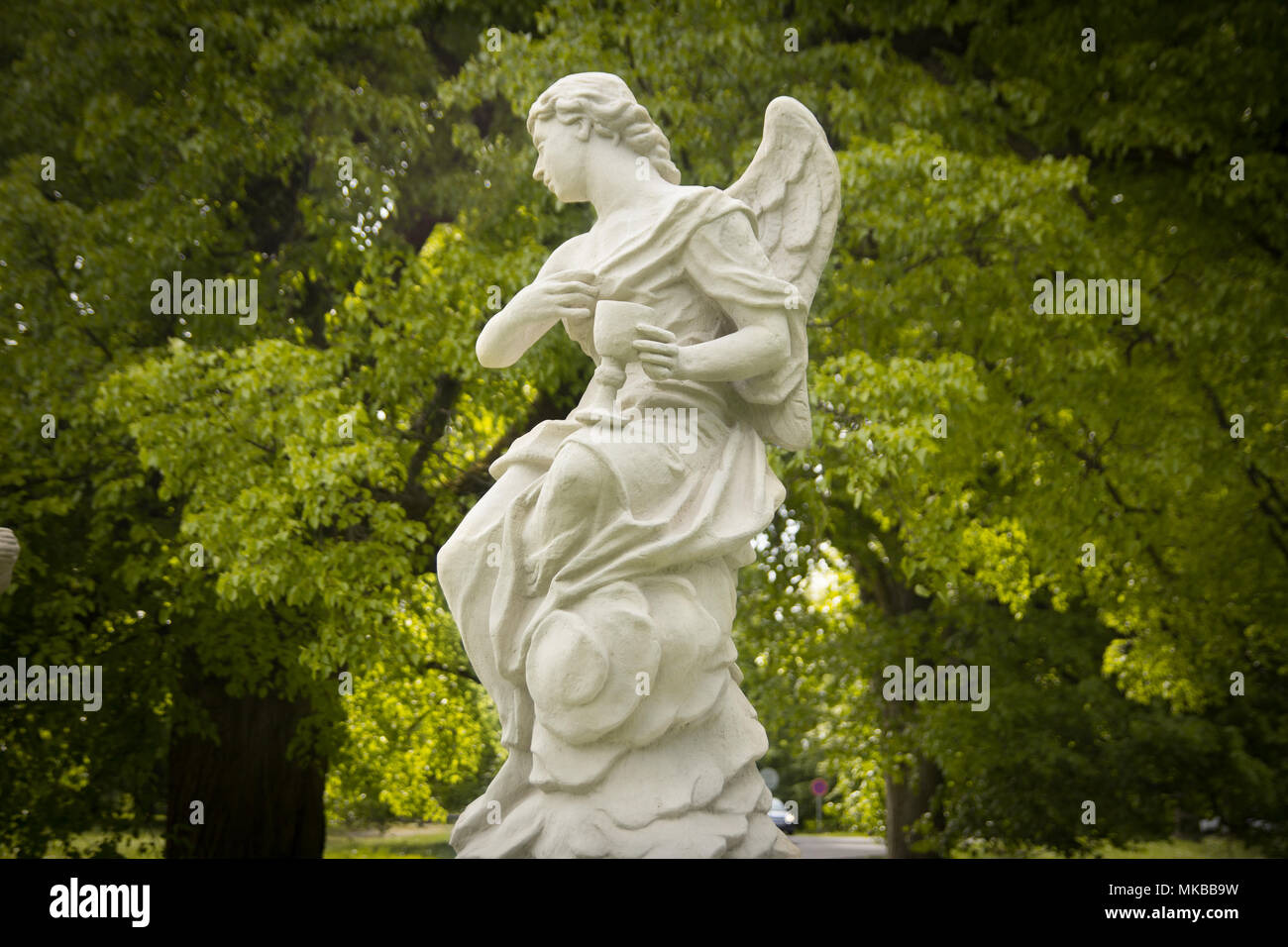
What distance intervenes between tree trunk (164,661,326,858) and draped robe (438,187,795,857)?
21.0ft

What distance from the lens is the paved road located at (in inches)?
773

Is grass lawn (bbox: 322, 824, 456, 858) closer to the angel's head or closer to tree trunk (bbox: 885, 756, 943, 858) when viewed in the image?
tree trunk (bbox: 885, 756, 943, 858)

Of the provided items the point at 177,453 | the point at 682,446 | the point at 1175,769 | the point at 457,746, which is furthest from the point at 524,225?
the point at 1175,769

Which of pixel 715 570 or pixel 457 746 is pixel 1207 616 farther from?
pixel 715 570

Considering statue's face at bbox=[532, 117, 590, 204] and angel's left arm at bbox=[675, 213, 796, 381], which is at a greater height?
statue's face at bbox=[532, 117, 590, 204]

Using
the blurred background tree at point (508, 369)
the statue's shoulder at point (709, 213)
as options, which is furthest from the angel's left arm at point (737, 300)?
the blurred background tree at point (508, 369)

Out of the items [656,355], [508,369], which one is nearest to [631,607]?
[656,355]

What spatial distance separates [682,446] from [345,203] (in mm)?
6552

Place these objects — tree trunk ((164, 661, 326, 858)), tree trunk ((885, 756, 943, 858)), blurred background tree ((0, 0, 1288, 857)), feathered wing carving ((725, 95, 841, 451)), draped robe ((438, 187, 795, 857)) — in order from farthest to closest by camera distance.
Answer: tree trunk ((885, 756, 943, 858)) < tree trunk ((164, 661, 326, 858)) < blurred background tree ((0, 0, 1288, 857)) < feathered wing carving ((725, 95, 841, 451)) < draped robe ((438, 187, 795, 857))

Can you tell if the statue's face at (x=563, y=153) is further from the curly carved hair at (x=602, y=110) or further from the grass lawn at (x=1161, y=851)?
the grass lawn at (x=1161, y=851)

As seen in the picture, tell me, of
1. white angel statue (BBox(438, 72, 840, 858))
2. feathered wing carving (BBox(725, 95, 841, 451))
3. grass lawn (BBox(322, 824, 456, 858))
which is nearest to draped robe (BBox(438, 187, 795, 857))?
white angel statue (BBox(438, 72, 840, 858))

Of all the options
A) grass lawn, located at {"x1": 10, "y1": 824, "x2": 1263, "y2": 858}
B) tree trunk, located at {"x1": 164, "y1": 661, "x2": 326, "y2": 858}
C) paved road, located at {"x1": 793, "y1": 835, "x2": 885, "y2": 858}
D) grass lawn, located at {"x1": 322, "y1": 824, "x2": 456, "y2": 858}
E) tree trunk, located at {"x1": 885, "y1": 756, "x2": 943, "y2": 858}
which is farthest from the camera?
paved road, located at {"x1": 793, "y1": 835, "x2": 885, "y2": 858}

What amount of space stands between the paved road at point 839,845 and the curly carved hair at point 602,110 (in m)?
→ 15.2

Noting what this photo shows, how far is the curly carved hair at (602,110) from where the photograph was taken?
4.57 meters
